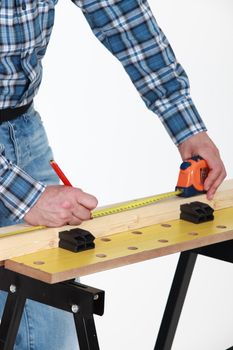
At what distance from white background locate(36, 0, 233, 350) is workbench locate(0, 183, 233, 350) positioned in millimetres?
2223

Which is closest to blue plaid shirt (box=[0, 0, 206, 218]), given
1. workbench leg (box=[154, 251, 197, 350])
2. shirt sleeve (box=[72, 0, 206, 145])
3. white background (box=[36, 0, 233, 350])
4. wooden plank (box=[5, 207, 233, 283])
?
shirt sleeve (box=[72, 0, 206, 145])

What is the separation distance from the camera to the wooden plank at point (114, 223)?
2.82 m

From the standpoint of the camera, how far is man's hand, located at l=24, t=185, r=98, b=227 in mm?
2986

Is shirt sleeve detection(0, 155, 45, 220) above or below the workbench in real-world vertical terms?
above

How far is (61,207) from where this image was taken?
2.99 meters

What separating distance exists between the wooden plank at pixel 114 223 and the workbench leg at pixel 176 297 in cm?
29

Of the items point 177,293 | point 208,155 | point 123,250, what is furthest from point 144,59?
point 123,250

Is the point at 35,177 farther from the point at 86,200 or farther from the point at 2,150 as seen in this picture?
the point at 86,200

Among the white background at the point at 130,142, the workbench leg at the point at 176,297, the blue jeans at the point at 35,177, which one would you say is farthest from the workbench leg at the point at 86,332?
the white background at the point at 130,142

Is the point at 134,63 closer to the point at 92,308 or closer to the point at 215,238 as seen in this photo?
the point at 215,238

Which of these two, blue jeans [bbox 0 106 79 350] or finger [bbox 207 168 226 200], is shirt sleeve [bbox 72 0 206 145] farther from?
blue jeans [bbox 0 106 79 350]

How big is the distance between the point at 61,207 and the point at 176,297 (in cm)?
84

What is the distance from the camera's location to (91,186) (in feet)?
18.2

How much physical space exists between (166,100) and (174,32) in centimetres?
241
